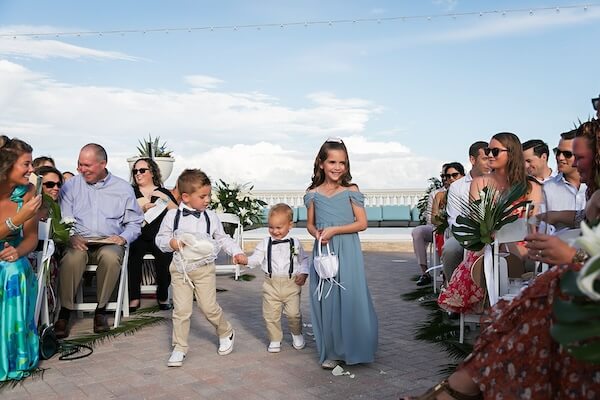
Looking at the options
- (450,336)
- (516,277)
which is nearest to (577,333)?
(516,277)

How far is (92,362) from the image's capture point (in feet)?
16.7

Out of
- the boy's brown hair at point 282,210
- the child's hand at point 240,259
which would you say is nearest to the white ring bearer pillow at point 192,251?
the child's hand at point 240,259

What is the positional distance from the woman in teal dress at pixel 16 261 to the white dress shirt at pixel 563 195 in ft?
14.5

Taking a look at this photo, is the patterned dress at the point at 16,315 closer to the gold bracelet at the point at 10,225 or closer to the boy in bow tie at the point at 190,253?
the gold bracelet at the point at 10,225

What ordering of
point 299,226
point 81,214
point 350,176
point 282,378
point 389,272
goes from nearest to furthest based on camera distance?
1. point 282,378
2. point 350,176
3. point 81,214
4. point 389,272
5. point 299,226

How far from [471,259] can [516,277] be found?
42cm

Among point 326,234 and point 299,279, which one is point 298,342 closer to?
point 299,279

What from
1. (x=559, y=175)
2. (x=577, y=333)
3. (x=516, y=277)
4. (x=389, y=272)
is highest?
(x=559, y=175)

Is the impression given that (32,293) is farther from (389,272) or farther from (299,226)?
(299,226)

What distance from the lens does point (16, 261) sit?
4.70m

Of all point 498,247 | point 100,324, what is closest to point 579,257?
point 498,247

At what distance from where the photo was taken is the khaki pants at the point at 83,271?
6180 mm

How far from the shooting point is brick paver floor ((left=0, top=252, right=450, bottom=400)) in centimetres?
426

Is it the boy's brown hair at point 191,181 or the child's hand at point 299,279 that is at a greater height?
the boy's brown hair at point 191,181
